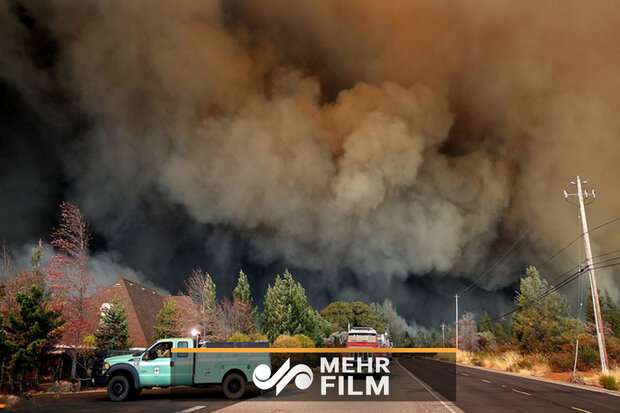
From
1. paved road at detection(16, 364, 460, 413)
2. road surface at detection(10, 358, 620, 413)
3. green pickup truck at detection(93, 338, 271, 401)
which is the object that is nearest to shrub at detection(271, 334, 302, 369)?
road surface at detection(10, 358, 620, 413)

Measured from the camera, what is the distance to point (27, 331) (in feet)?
72.3

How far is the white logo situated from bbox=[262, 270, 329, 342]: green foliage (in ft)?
59.1

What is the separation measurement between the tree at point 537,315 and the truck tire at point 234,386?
67915 millimetres

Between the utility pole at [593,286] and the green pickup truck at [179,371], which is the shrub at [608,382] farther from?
the green pickup truck at [179,371]

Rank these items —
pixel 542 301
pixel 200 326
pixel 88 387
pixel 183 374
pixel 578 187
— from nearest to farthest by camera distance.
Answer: pixel 183 374, pixel 88 387, pixel 578 187, pixel 200 326, pixel 542 301

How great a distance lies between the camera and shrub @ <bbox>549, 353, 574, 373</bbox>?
43.8 metres

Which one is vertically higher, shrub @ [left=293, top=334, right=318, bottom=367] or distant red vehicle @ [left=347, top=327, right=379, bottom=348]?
distant red vehicle @ [left=347, top=327, right=379, bottom=348]

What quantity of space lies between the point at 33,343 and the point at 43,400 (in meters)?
2.49

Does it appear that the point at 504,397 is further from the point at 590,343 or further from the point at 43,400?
the point at 590,343

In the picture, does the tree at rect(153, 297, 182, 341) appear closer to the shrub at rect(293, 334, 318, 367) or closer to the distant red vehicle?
the shrub at rect(293, 334, 318, 367)

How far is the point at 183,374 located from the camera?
65.6ft

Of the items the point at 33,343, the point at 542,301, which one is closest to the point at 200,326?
the point at 33,343

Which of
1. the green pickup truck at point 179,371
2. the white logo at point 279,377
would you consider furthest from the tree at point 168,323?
the green pickup truck at point 179,371

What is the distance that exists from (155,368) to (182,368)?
3.63 feet
